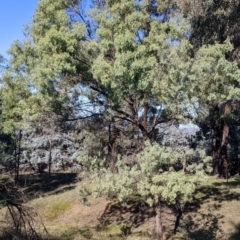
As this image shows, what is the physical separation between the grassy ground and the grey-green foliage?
81.9 inches

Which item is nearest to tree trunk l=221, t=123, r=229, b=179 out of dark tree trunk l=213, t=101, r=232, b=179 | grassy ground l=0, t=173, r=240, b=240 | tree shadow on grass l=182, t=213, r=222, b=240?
dark tree trunk l=213, t=101, r=232, b=179

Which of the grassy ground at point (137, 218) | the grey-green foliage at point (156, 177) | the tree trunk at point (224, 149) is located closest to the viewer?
the grey-green foliage at point (156, 177)

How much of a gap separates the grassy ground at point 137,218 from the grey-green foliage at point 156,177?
6.82 feet

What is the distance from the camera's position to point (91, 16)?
1736cm

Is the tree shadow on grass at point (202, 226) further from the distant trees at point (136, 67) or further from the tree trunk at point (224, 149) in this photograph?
the tree trunk at point (224, 149)

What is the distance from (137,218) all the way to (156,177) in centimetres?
593

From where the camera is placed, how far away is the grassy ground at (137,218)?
1686cm

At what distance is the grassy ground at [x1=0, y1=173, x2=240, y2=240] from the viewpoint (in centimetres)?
1686

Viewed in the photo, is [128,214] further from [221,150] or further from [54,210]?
[221,150]

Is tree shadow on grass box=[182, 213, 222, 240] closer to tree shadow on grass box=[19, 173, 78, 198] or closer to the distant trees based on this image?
the distant trees

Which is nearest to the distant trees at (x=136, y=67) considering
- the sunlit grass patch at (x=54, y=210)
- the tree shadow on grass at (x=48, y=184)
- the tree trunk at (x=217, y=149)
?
the sunlit grass patch at (x=54, y=210)

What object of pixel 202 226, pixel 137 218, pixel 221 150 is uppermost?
pixel 221 150

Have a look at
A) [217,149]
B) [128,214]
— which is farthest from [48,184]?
[217,149]

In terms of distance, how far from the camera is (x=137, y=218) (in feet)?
62.7
